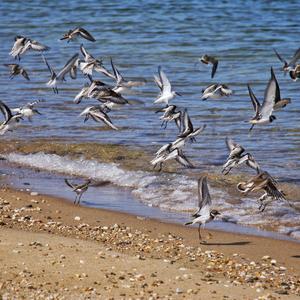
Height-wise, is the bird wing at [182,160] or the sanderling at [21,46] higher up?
the bird wing at [182,160]

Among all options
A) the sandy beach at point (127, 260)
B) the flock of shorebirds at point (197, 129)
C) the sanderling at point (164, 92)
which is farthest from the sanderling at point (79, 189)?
the sanderling at point (164, 92)

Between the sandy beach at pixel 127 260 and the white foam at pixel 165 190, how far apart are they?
0.52 meters

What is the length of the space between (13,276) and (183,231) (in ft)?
6.48

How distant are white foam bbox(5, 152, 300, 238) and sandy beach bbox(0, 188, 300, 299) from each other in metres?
0.52

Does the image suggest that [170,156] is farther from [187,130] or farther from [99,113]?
[99,113]

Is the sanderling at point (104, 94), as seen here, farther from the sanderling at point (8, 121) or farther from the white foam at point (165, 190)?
the sanderling at point (8, 121)

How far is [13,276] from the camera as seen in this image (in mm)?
6402

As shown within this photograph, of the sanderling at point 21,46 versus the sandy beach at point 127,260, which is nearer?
the sandy beach at point 127,260

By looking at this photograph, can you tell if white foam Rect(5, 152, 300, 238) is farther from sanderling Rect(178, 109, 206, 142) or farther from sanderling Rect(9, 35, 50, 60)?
sanderling Rect(9, 35, 50, 60)

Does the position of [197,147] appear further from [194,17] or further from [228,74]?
[194,17]

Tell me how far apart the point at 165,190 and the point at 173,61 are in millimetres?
8190

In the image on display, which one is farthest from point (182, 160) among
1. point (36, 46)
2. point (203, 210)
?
point (36, 46)

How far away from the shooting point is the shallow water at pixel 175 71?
1034 cm

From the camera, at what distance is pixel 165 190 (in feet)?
30.4
